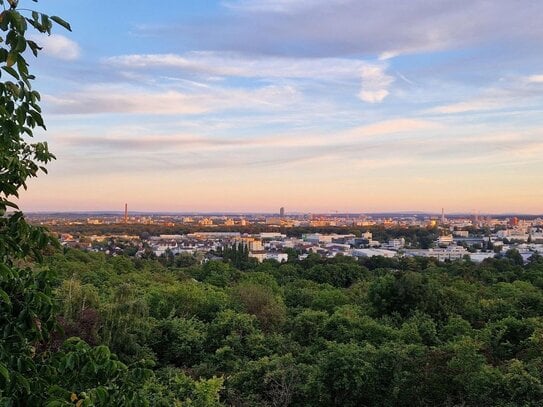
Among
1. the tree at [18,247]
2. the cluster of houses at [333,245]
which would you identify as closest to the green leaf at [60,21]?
the tree at [18,247]

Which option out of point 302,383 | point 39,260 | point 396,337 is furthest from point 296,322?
point 39,260

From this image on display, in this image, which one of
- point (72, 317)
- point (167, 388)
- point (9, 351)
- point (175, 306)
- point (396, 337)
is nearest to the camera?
point (9, 351)

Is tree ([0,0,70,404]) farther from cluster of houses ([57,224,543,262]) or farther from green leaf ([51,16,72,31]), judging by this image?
cluster of houses ([57,224,543,262])

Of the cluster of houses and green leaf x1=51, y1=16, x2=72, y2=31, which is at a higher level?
green leaf x1=51, y1=16, x2=72, y2=31

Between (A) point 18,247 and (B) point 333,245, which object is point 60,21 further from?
(B) point 333,245

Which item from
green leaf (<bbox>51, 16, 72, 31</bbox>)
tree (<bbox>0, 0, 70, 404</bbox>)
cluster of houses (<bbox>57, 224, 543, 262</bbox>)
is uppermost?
green leaf (<bbox>51, 16, 72, 31</bbox>)

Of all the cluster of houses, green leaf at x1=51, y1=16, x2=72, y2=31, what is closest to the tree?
green leaf at x1=51, y1=16, x2=72, y2=31

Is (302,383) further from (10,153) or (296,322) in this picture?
(10,153)

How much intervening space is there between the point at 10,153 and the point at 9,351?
942 mm

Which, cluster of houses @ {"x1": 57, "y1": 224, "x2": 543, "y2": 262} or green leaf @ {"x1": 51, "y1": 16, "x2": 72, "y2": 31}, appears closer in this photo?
green leaf @ {"x1": 51, "y1": 16, "x2": 72, "y2": 31}

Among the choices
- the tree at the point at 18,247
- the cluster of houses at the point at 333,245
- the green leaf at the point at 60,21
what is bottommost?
the cluster of houses at the point at 333,245

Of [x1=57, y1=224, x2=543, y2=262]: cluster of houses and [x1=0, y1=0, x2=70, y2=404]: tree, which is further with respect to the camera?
[x1=57, y1=224, x2=543, y2=262]: cluster of houses

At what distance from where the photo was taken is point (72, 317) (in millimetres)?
13648

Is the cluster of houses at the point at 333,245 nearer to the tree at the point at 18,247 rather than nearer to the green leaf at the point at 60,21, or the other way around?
the tree at the point at 18,247
